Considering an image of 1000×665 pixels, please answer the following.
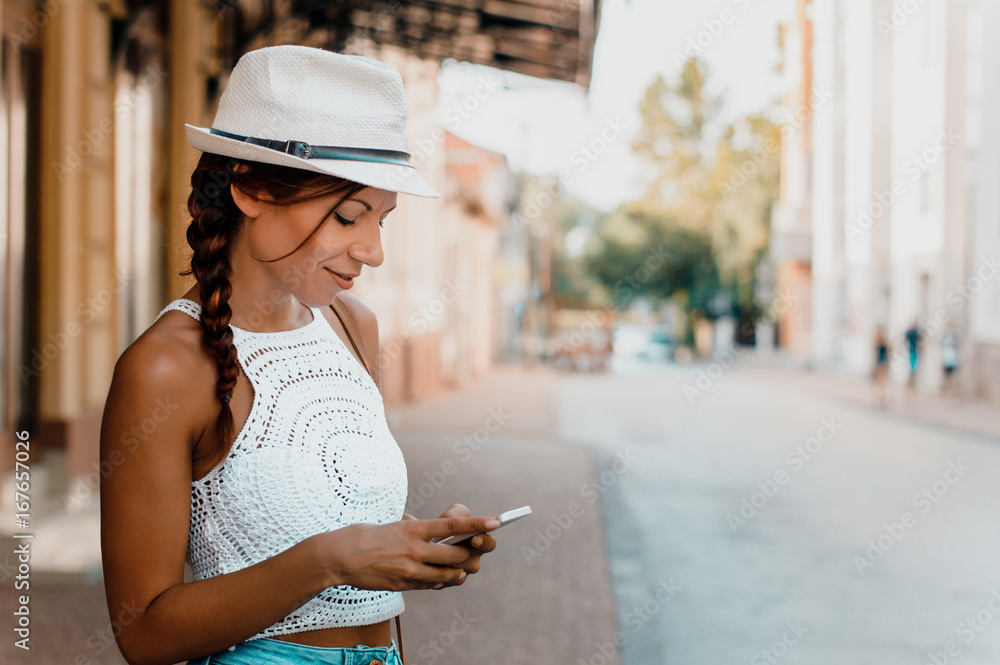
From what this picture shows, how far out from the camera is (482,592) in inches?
249

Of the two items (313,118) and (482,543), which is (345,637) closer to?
(482,543)

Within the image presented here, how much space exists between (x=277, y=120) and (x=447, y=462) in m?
10.6

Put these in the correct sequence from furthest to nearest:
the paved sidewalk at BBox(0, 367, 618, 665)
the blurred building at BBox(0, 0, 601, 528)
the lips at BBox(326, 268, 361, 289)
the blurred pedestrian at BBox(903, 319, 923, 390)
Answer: the blurred pedestrian at BBox(903, 319, 923, 390) < the blurred building at BBox(0, 0, 601, 528) < the paved sidewalk at BBox(0, 367, 618, 665) < the lips at BBox(326, 268, 361, 289)

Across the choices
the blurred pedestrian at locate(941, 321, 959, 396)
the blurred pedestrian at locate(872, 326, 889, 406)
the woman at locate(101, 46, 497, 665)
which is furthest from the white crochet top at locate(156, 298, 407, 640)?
the blurred pedestrian at locate(941, 321, 959, 396)

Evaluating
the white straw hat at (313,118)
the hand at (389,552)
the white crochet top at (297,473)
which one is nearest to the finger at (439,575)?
the hand at (389,552)

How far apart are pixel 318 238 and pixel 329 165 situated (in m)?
0.13

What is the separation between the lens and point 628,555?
7555 mm

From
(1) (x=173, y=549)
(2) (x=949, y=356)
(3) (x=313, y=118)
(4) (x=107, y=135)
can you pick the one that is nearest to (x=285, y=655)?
(1) (x=173, y=549)

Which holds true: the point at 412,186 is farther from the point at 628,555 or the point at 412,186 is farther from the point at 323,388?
the point at 628,555

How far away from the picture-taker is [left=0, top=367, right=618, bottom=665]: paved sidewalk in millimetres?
5055

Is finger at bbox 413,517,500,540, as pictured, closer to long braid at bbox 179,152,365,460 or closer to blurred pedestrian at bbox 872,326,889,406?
→ long braid at bbox 179,152,365,460

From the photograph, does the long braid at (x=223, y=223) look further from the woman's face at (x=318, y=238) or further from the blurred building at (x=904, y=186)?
the blurred building at (x=904, y=186)

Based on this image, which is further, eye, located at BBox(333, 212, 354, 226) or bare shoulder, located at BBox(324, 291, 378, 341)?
bare shoulder, located at BBox(324, 291, 378, 341)

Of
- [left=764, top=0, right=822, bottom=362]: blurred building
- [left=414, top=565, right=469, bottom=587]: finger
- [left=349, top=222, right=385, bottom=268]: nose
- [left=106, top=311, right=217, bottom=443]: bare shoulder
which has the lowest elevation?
[left=414, top=565, right=469, bottom=587]: finger
